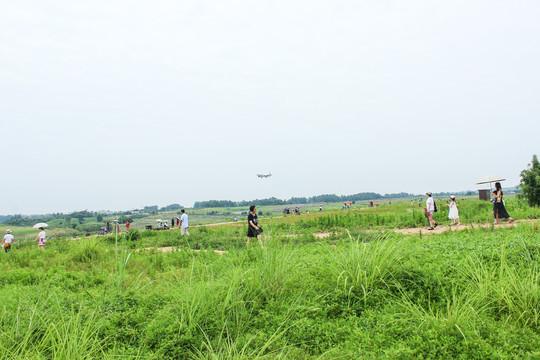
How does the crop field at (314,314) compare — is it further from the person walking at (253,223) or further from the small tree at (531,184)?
the small tree at (531,184)

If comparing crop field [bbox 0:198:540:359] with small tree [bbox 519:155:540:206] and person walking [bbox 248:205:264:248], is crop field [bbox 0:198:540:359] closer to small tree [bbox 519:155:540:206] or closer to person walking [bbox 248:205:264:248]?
person walking [bbox 248:205:264:248]

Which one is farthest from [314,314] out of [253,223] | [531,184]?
[531,184]

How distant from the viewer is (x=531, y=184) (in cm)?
1861

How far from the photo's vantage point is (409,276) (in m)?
4.21

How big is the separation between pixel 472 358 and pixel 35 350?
12.4 ft

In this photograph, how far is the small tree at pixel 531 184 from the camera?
18297 millimetres

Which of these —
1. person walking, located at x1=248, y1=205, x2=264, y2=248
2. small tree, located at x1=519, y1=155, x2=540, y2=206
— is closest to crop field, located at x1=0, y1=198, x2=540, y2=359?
person walking, located at x1=248, y1=205, x2=264, y2=248

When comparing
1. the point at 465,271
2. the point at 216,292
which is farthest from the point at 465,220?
the point at 216,292

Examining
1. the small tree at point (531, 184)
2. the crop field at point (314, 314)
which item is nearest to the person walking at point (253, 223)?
the crop field at point (314, 314)

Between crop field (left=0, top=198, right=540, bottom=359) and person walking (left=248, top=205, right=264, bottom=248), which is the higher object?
person walking (left=248, top=205, right=264, bottom=248)

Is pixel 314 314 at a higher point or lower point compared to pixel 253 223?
lower

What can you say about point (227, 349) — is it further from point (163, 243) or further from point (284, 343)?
point (163, 243)

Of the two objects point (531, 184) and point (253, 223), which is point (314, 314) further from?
point (531, 184)

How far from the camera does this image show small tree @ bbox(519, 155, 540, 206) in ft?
60.0
